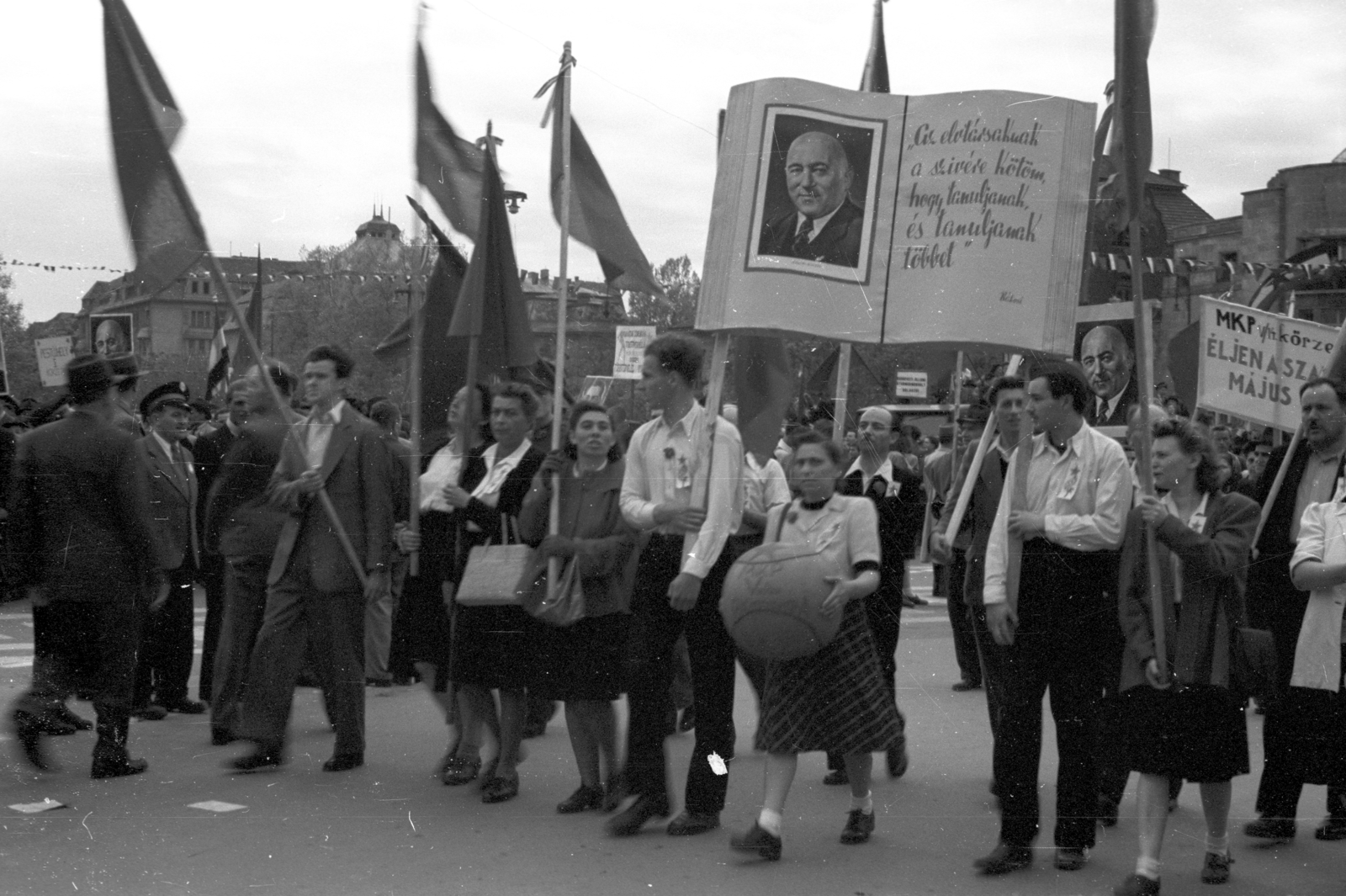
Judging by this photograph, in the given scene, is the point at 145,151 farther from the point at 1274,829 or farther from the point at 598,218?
the point at 1274,829

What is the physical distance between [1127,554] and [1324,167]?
1695mm

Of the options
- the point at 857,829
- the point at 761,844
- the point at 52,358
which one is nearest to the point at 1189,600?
the point at 857,829

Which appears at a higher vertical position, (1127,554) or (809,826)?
(1127,554)

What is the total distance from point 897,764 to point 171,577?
4.05 meters

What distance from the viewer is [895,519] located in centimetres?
724

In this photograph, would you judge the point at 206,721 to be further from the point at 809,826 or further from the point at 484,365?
the point at 809,826

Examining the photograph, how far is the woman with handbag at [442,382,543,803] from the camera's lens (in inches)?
244

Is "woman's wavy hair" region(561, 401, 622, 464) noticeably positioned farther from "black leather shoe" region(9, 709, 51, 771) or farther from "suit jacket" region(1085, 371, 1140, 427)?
"black leather shoe" region(9, 709, 51, 771)

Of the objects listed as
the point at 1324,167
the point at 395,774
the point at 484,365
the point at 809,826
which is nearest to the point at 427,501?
the point at 484,365

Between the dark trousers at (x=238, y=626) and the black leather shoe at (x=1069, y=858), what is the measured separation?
3911 millimetres

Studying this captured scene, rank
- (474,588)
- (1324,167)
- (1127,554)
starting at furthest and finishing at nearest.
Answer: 1. (474,588)
2. (1324,167)
3. (1127,554)

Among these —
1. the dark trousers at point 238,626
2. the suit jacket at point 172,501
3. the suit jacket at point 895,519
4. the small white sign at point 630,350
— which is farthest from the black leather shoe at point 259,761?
the suit jacket at point 895,519

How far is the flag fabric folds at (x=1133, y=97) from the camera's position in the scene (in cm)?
503

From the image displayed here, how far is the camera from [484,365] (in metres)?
6.51
